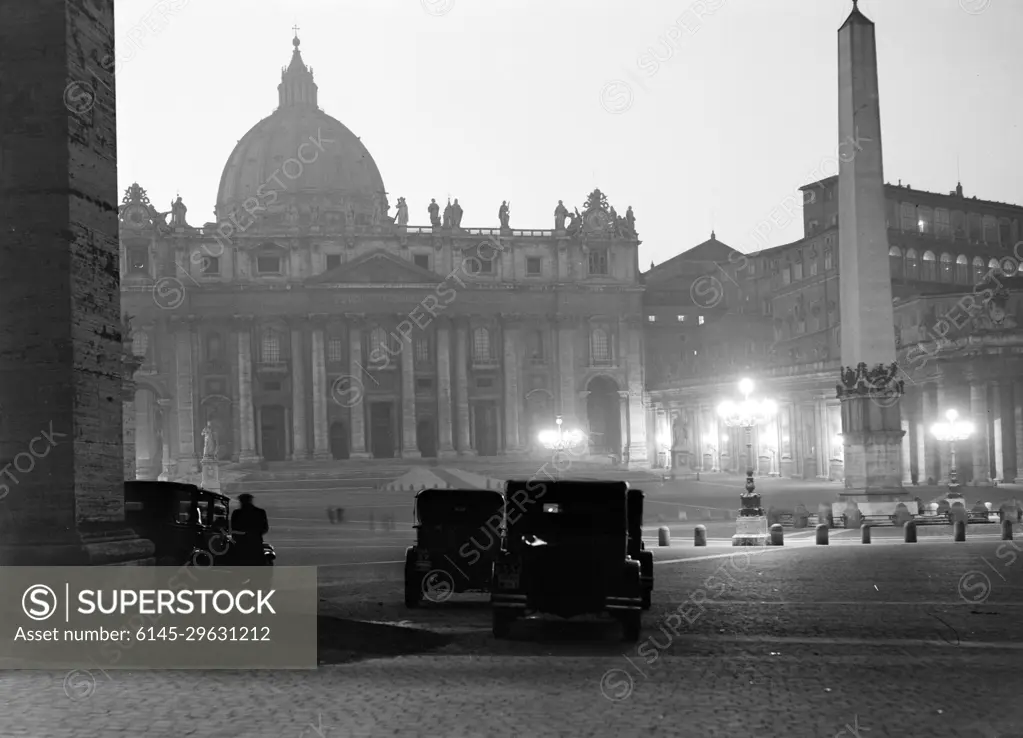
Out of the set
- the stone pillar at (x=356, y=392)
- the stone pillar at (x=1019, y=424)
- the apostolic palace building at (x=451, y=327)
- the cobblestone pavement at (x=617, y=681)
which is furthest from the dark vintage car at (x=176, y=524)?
the stone pillar at (x=356, y=392)

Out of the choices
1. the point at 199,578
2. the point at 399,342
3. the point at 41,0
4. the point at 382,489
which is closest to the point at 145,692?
the point at 199,578

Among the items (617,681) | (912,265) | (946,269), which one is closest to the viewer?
(617,681)

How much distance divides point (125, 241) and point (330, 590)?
241 feet

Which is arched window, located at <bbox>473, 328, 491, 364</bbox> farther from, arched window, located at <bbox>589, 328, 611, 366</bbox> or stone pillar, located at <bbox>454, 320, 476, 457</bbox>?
arched window, located at <bbox>589, 328, 611, 366</bbox>

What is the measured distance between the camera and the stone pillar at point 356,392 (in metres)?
88.3

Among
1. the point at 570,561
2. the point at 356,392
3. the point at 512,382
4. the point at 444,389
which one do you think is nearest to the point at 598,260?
the point at 512,382

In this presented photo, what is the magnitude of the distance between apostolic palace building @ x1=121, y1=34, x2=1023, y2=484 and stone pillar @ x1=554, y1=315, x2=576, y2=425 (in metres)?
0.12

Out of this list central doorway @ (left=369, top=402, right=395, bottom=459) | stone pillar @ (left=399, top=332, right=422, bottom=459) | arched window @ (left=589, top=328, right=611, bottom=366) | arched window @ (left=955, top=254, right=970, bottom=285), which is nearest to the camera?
arched window @ (left=955, top=254, right=970, bottom=285)

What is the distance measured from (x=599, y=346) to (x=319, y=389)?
19.8 metres

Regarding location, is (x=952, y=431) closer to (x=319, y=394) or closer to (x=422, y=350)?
(x=319, y=394)

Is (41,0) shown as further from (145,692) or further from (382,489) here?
(382,489)

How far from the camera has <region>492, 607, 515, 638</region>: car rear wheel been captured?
14.3 metres

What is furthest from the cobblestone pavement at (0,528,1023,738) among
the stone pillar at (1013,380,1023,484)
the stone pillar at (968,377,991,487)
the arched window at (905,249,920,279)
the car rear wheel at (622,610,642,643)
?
the arched window at (905,249,920,279)

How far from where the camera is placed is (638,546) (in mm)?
16000
